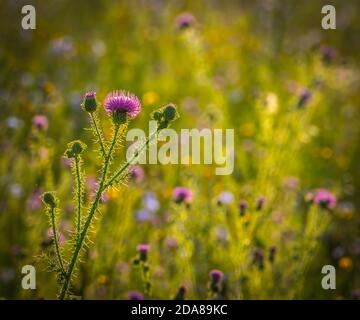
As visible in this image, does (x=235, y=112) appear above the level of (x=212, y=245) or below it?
above

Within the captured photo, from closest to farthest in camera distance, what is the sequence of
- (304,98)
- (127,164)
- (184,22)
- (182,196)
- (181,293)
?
1. (127,164)
2. (181,293)
3. (182,196)
4. (304,98)
5. (184,22)

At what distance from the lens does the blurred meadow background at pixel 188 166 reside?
6.73 ft

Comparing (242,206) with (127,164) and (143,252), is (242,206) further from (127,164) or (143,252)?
(127,164)

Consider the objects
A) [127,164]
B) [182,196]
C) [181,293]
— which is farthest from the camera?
[182,196]

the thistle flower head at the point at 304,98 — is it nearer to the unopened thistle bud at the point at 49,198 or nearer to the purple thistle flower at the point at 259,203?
the purple thistle flower at the point at 259,203

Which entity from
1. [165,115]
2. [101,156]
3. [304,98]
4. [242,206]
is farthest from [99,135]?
[304,98]

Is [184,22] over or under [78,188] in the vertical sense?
over

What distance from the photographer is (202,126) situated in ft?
10.5

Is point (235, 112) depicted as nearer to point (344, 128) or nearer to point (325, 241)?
point (344, 128)

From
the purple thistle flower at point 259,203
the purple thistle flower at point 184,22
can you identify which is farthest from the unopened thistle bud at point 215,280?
the purple thistle flower at point 184,22

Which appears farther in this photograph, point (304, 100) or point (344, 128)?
point (344, 128)

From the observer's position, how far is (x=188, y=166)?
280 centimetres
